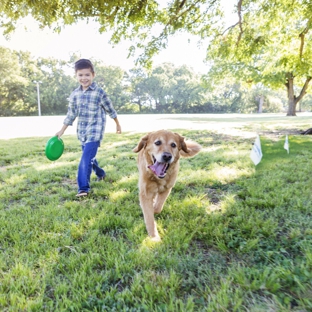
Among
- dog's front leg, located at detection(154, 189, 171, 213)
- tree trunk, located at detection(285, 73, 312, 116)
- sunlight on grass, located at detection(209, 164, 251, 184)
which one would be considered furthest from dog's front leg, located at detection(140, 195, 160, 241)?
tree trunk, located at detection(285, 73, 312, 116)

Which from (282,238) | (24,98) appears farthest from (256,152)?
(24,98)

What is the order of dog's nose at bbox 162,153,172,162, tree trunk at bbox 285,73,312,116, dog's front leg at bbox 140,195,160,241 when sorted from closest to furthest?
dog's front leg at bbox 140,195,160,241
dog's nose at bbox 162,153,172,162
tree trunk at bbox 285,73,312,116

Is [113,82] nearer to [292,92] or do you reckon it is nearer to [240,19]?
[292,92]

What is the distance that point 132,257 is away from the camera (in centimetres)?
221

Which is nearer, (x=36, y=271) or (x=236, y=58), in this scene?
(x=36, y=271)

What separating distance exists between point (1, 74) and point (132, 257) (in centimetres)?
5874

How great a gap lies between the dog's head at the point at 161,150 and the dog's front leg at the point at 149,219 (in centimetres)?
34

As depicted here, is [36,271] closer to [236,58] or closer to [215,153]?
[215,153]

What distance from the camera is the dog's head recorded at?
298cm

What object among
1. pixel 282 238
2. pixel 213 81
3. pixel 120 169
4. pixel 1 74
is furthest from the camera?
pixel 1 74

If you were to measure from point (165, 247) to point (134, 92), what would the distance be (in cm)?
7265

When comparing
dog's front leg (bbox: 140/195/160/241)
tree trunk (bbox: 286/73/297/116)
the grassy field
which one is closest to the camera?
the grassy field

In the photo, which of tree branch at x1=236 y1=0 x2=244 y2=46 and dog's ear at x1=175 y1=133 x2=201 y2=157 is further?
tree branch at x1=236 y1=0 x2=244 y2=46

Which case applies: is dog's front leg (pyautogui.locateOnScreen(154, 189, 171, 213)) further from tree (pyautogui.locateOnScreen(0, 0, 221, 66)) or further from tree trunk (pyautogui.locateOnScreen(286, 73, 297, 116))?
tree trunk (pyautogui.locateOnScreen(286, 73, 297, 116))
